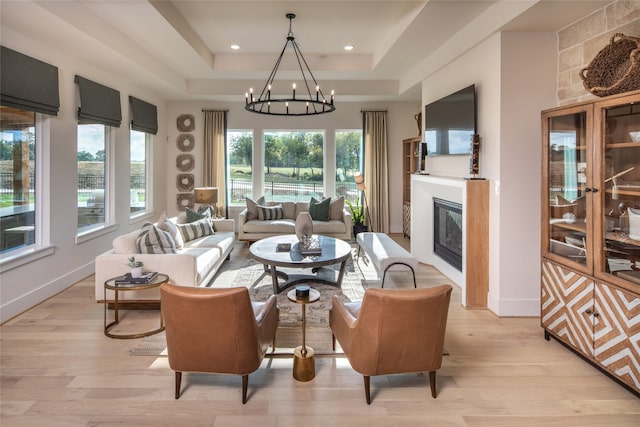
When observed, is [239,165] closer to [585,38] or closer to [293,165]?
[293,165]


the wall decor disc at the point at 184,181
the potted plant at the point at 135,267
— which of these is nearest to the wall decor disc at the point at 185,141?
the wall decor disc at the point at 184,181

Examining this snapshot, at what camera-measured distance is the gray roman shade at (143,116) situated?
6398 millimetres

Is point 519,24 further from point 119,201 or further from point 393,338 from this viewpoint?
point 119,201

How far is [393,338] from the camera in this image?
A: 2.29 meters

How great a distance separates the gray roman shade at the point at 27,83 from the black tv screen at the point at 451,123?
14.6 feet

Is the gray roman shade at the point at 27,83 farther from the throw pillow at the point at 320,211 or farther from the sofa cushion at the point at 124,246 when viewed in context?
the throw pillow at the point at 320,211

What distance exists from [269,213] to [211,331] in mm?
4955

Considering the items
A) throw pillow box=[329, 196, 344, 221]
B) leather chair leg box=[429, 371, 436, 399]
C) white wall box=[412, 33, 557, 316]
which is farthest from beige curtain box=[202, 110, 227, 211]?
leather chair leg box=[429, 371, 436, 399]

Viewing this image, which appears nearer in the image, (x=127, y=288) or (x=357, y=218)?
(x=127, y=288)

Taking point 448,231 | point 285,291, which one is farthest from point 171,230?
point 448,231

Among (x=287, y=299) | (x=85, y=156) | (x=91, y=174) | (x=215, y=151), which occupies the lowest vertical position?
(x=287, y=299)

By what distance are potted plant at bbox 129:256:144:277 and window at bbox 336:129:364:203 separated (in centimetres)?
545

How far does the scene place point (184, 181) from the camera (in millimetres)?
8242

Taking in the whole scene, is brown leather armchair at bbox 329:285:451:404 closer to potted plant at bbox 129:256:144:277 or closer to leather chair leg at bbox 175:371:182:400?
leather chair leg at bbox 175:371:182:400
